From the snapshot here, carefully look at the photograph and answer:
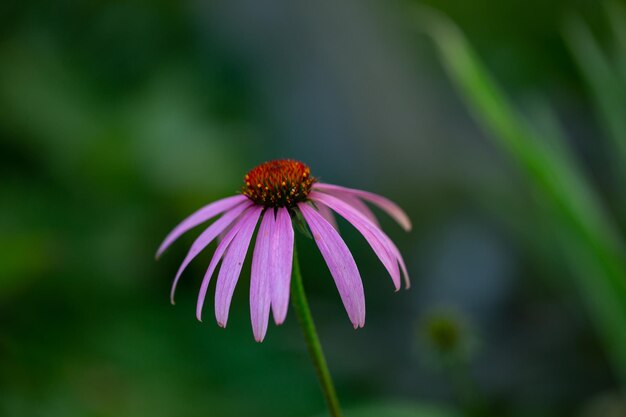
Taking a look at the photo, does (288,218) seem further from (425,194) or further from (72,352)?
(425,194)

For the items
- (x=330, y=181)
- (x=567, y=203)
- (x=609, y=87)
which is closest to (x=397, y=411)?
(x=567, y=203)

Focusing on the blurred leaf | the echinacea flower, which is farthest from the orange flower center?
the blurred leaf

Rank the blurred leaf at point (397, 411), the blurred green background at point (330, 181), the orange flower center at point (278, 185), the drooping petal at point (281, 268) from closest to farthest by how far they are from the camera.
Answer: the drooping petal at point (281, 268), the orange flower center at point (278, 185), the blurred leaf at point (397, 411), the blurred green background at point (330, 181)

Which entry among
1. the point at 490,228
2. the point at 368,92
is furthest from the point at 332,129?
the point at 490,228

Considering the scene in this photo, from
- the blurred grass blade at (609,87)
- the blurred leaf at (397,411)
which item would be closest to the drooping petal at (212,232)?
the blurred leaf at (397,411)

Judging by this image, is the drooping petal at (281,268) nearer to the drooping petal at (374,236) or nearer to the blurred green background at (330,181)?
the drooping petal at (374,236)

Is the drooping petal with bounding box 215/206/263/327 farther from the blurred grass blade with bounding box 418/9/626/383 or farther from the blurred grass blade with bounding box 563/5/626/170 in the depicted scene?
the blurred grass blade with bounding box 563/5/626/170

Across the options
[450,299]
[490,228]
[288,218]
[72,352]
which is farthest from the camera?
[490,228]
